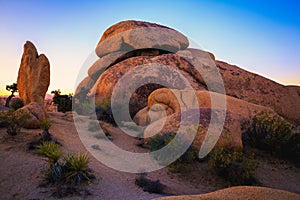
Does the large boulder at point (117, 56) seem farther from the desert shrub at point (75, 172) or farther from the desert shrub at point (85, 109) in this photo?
the desert shrub at point (75, 172)

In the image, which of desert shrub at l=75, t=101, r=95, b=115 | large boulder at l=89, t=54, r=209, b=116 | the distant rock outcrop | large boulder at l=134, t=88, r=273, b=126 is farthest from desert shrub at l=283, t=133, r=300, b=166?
the distant rock outcrop

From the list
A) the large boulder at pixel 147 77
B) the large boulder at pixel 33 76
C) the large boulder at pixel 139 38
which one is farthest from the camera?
the large boulder at pixel 139 38

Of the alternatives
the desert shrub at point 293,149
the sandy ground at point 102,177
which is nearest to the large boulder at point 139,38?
the sandy ground at point 102,177

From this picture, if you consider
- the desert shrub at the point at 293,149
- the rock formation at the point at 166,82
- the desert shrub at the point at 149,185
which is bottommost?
the desert shrub at the point at 149,185

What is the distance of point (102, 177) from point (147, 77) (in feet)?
35.6

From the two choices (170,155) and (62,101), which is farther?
(62,101)

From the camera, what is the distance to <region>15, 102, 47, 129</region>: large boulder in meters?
9.93

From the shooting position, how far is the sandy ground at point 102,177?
5.75 m

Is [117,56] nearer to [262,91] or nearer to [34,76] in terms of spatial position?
[34,76]

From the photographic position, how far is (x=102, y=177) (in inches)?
265

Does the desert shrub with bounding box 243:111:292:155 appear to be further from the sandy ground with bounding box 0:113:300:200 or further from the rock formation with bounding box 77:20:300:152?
the rock formation with bounding box 77:20:300:152

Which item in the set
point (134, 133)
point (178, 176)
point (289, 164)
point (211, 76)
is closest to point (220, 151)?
point (178, 176)

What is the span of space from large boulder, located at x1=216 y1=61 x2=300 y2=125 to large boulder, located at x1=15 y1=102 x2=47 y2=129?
12.6 metres

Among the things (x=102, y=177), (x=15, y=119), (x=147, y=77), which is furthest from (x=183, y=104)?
(x=15, y=119)
